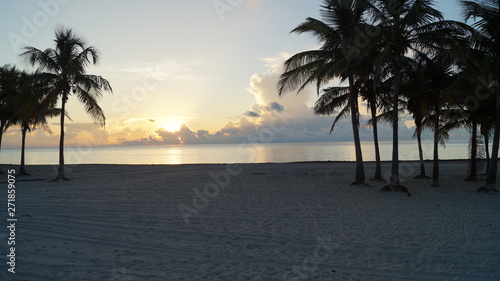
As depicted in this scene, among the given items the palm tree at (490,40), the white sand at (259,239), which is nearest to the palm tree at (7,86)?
the white sand at (259,239)

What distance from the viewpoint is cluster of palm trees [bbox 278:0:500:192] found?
11633 mm

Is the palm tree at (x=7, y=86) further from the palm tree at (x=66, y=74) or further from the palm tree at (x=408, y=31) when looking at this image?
the palm tree at (x=408, y=31)

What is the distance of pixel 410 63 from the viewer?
13.4 m

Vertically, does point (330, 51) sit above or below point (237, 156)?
above

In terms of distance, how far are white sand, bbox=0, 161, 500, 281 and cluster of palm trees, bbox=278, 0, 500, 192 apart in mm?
4380

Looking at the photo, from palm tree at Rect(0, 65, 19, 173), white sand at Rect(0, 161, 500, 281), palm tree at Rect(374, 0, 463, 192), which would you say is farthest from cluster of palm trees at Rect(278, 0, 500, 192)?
palm tree at Rect(0, 65, 19, 173)

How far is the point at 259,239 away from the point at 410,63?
10.6m

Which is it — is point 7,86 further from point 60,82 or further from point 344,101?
point 344,101

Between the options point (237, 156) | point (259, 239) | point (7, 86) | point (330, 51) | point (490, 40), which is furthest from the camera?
point (237, 156)

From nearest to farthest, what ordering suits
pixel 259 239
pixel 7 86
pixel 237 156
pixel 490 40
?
1. pixel 259 239
2. pixel 490 40
3. pixel 7 86
4. pixel 237 156

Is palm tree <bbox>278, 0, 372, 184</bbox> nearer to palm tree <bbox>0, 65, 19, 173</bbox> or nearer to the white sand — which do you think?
the white sand

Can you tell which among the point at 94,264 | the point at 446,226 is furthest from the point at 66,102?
the point at 446,226

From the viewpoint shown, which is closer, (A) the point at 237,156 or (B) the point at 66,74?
(B) the point at 66,74

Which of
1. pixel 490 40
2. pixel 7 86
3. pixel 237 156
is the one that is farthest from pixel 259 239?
pixel 237 156
